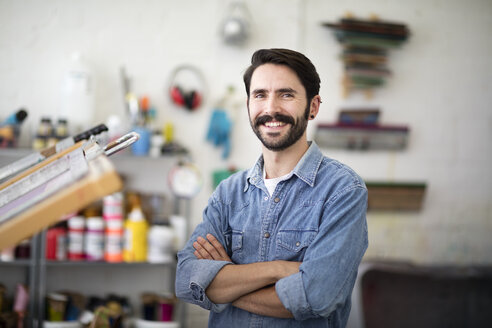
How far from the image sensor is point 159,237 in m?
2.88

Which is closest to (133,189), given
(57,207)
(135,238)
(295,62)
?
(135,238)

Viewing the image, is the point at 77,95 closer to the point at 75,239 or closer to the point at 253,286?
the point at 75,239

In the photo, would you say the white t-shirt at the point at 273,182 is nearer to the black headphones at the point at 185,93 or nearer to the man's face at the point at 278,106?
the man's face at the point at 278,106

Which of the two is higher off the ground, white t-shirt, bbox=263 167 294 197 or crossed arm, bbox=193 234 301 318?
white t-shirt, bbox=263 167 294 197

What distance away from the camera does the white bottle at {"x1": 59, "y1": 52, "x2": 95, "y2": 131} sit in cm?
298

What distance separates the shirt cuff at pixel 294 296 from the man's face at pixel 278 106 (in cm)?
38

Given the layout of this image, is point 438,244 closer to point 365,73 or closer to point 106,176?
point 365,73

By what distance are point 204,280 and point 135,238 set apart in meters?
1.57

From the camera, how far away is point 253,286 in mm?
1358

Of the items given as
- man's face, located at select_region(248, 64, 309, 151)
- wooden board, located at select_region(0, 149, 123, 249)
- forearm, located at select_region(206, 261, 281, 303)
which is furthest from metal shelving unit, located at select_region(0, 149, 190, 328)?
wooden board, located at select_region(0, 149, 123, 249)

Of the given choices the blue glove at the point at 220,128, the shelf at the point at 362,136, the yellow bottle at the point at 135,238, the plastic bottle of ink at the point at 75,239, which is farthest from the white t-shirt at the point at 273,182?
the shelf at the point at 362,136

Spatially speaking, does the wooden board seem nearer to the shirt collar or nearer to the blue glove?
the shirt collar

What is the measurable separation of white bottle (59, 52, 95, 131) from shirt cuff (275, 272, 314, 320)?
2063 mm

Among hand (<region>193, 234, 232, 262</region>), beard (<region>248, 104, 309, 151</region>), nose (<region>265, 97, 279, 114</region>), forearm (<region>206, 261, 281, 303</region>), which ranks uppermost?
nose (<region>265, 97, 279, 114</region>)
